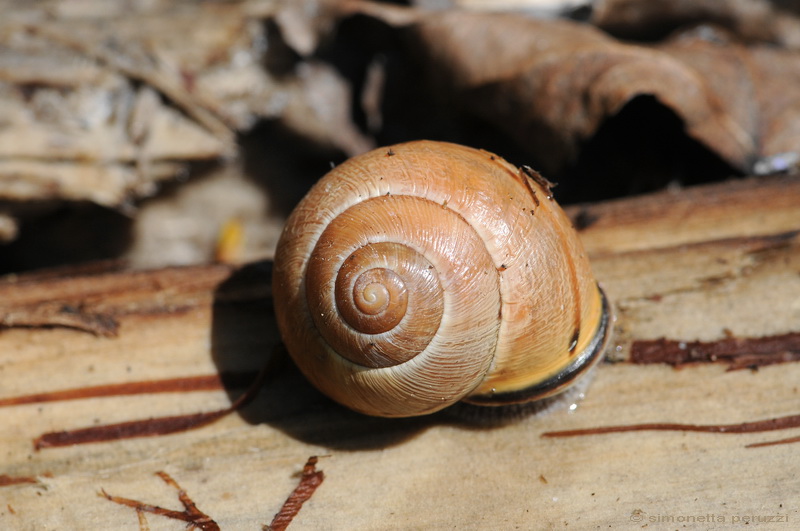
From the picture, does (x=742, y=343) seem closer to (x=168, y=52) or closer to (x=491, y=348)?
(x=491, y=348)

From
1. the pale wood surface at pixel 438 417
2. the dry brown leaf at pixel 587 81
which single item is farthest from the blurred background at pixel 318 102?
the pale wood surface at pixel 438 417

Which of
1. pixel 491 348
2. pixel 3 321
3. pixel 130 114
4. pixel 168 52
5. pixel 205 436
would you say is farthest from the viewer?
pixel 168 52

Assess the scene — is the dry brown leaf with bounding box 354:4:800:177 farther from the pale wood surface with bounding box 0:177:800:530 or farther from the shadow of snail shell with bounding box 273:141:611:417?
the shadow of snail shell with bounding box 273:141:611:417

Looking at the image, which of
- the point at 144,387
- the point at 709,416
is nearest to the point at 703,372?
the point at 709,416

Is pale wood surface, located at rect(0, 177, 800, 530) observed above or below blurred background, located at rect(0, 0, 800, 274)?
below

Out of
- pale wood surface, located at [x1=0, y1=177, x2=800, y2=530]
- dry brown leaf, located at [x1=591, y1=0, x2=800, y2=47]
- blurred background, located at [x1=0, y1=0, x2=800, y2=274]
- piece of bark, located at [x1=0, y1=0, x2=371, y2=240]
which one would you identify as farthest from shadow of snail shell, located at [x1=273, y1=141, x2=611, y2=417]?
dry brown leaf, located at [x1=591, y1=0, x2=800, y2=47]

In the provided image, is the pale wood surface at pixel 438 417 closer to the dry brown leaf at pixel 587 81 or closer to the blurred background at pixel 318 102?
the dry brown leaf at pixel 587 81

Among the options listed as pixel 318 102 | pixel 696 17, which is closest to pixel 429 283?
pixel 318 102
